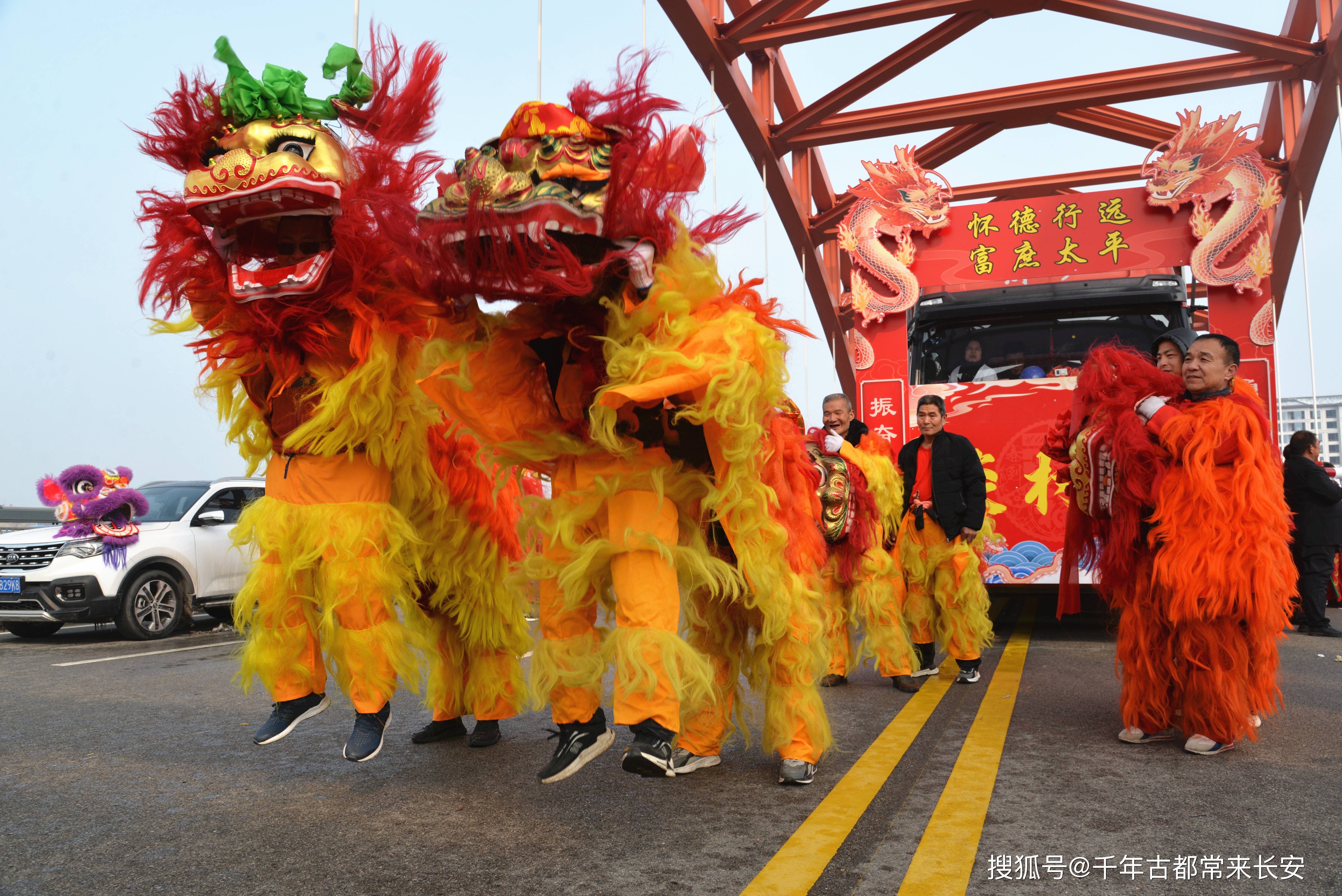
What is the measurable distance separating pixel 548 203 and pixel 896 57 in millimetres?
15122

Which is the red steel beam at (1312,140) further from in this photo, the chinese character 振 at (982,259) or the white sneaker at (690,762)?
the white sneaker at (690,762)

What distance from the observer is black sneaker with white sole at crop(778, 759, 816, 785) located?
3.68 metres

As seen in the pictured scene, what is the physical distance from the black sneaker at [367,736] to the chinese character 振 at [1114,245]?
7.84 metres

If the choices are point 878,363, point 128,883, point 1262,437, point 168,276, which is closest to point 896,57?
point 878,363

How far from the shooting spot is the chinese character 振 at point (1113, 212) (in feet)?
29.9

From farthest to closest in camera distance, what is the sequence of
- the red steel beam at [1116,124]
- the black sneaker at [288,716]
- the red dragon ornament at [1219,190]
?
the red steel beam at [1116,124]
the red dragon ornament at [1219,190]
the black sneaker at [288,716]

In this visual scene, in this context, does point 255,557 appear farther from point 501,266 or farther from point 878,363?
point 878,363

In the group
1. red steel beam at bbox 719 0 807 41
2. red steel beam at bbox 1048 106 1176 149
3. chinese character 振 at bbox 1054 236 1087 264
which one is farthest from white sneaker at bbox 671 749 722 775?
red steel beam at bbox 1048 106 1176 149

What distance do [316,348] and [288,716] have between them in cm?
138

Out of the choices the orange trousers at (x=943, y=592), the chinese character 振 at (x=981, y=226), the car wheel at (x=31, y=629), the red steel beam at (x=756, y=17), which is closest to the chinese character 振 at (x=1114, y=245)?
the chinese character 振 at (x=981, y=226)

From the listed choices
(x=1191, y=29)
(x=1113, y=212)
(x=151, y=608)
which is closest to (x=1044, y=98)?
(x=1191, y=29)

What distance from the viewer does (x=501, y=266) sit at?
299 centimetres

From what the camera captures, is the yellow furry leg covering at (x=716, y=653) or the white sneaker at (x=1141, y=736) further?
the white sneaker at (x=1141, y=736)

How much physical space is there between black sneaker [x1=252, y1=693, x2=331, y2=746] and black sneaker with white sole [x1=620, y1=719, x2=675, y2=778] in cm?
141
